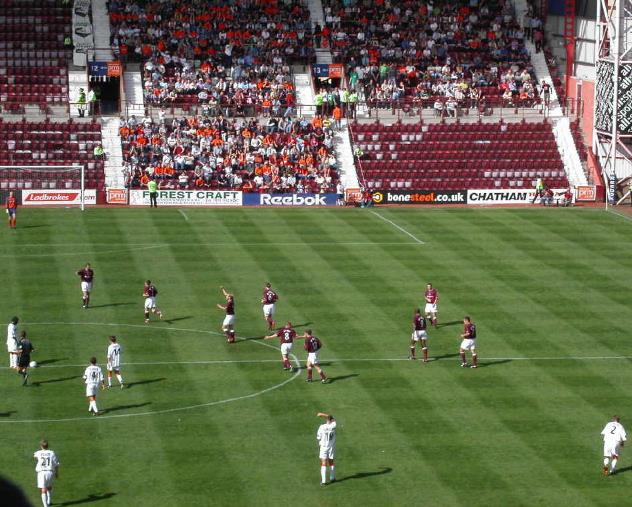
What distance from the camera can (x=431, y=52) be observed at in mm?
84125

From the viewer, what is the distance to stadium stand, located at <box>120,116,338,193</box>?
234 feet

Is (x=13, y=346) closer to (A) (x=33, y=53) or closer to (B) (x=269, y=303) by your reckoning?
(B) (x=269, y=303)

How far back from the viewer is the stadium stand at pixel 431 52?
8119cm

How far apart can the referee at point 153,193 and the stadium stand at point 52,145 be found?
361 cm

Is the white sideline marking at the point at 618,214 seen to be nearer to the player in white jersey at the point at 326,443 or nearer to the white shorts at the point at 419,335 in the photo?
the white shorts at the point at 419,335

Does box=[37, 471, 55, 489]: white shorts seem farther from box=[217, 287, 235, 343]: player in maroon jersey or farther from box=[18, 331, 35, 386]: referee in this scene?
box=[217, 287, 235, 343]: player in maroon jersey

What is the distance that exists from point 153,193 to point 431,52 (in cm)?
2552

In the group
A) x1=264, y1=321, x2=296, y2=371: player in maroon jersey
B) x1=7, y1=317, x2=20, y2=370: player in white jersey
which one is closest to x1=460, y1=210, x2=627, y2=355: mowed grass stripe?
x1=264, y1=321, x2=296, y2=371: player in maroon jersey

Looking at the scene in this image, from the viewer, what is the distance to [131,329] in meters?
41.9

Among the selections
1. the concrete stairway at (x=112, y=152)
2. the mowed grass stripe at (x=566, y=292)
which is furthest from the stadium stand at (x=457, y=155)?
the mowed grass stripe at (x=566, y=292)

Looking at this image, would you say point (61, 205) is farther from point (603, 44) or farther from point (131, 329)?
point (603, 44)

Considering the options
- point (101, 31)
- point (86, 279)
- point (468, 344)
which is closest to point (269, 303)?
point (86, 279)

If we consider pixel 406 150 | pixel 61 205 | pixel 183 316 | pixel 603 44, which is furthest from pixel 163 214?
pixel 603 44

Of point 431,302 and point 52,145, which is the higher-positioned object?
point 52,145
